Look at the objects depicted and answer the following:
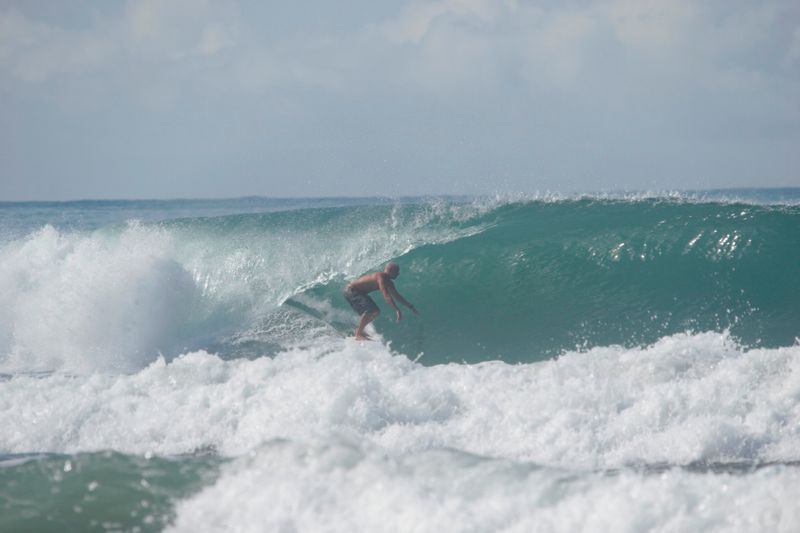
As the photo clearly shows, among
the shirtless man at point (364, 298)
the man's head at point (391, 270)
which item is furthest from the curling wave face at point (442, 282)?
the man's head at point (391, 270)

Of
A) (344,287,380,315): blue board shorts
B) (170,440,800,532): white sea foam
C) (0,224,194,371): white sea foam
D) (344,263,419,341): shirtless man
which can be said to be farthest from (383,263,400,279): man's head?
(170,440,800,532): white sea foam

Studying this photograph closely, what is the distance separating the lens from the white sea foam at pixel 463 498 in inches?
205

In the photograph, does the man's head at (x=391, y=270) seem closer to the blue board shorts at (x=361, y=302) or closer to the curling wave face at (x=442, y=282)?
the blue board shorts at (x=361, y=302)

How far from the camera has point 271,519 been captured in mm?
5562

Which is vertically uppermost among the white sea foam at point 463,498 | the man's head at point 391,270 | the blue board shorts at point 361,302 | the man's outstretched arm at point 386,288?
the man's head at point 391,270

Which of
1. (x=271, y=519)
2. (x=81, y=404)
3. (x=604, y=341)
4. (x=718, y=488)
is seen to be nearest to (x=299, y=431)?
(x=271, y=519)

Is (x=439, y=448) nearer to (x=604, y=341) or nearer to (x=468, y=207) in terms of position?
(x=604, y=341)

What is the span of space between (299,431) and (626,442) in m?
2.95

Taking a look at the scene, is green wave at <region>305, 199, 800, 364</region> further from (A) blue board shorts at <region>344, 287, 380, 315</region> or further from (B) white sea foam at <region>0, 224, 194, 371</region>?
(B) white sea foam at <region>0, 224, 194, 371</region>

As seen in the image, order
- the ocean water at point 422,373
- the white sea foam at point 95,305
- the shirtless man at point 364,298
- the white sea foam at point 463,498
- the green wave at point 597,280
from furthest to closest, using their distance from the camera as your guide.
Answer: the white sea foam at point 95,305
the shirtless man at point 364,298
the green wave at point 597,280
the ocean water at point 422,373
the white sea foam at point 463,498

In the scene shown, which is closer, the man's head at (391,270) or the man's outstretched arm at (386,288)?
the man's outstretched arm at (386,288)

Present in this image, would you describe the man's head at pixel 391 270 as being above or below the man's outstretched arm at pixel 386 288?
above

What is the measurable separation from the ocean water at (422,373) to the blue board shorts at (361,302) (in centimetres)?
61

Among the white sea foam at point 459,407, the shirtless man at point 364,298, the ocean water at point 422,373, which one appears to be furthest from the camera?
the shirtless man at point 364,298
